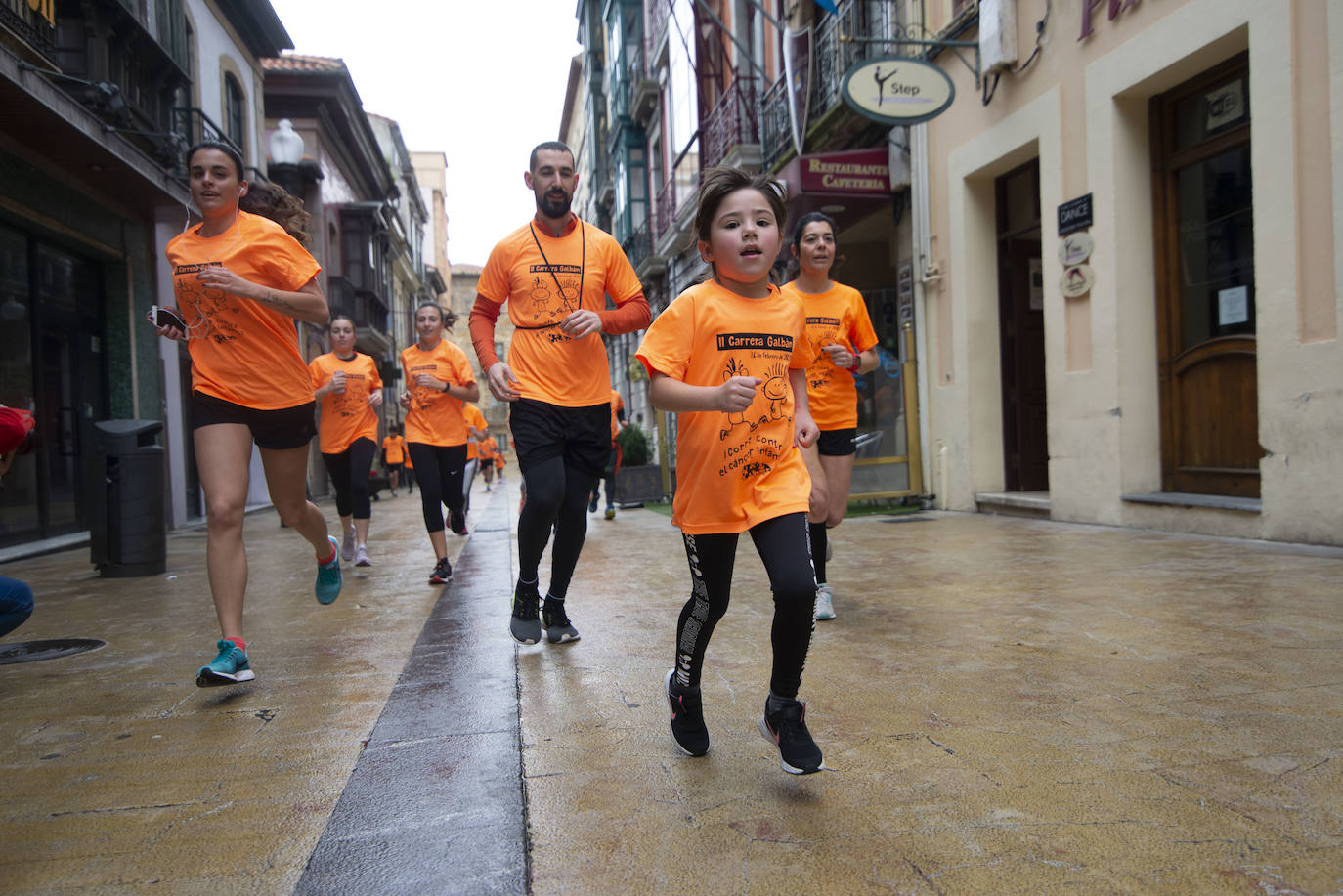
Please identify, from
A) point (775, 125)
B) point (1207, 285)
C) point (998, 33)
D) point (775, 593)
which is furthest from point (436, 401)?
point (775, 125)

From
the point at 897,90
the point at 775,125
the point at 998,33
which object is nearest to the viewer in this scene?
the point at 998,33

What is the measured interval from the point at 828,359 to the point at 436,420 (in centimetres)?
311

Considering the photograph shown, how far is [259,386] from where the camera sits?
12.3ft

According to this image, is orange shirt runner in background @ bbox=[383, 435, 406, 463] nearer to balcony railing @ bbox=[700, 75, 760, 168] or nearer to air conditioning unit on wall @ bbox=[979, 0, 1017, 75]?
balcony railing @ bbox=[700, 75, 760, 168]

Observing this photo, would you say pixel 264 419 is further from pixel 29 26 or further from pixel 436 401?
pixel 29 26

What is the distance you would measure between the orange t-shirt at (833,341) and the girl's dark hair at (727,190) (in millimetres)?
1956

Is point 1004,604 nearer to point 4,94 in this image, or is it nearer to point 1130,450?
point 1130,450

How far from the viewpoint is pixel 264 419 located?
378 cm

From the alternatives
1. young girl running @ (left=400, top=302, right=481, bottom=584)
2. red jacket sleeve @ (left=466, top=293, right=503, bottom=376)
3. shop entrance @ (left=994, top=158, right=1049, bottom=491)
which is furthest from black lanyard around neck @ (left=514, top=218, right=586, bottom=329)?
shop entrance @ (left=994, top=158, right=1049, bottom=491)

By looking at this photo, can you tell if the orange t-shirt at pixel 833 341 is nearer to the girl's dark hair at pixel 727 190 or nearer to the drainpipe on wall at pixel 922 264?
the girl's dark hair at pixel 727 190

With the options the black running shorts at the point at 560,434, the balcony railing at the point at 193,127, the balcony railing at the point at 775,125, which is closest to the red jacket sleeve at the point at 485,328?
the black running shorts at the point at 560,434

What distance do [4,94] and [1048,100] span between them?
9.12 metres

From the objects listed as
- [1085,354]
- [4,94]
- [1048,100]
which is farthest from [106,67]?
[1085,354]

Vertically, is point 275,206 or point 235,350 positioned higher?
point 275,206
